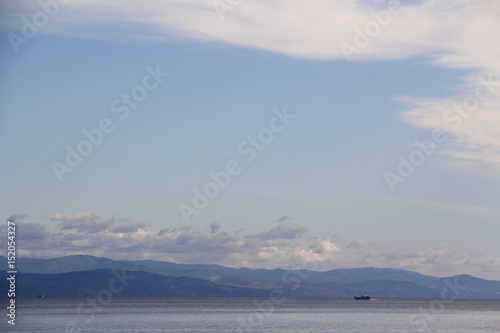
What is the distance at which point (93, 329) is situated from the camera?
148875 mm

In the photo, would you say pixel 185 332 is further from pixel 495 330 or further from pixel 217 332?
pixel 495 330

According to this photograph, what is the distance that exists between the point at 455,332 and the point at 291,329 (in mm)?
34611

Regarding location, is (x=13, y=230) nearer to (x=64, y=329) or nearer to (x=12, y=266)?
(x=12, y=266)

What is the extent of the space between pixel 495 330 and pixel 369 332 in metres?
30.9

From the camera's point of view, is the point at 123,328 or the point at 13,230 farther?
the point at 123,328

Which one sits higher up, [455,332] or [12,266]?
[12,266]

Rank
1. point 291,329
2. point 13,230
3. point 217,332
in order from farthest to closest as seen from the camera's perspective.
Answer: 1. point 291,329
2. point 217,332
3. point 13,230

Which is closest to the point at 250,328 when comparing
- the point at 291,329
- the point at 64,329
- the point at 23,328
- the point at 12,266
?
the point at 291,329

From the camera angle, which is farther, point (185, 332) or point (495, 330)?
point (495, 330)

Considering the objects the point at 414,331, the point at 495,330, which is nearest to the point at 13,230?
the point at 414,331

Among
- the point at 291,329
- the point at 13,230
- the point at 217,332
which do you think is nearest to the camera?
the point at 13,230

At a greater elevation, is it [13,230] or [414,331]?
[13,230]

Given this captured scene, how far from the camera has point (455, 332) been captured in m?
142

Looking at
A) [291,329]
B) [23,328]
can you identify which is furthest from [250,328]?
[23,328]
